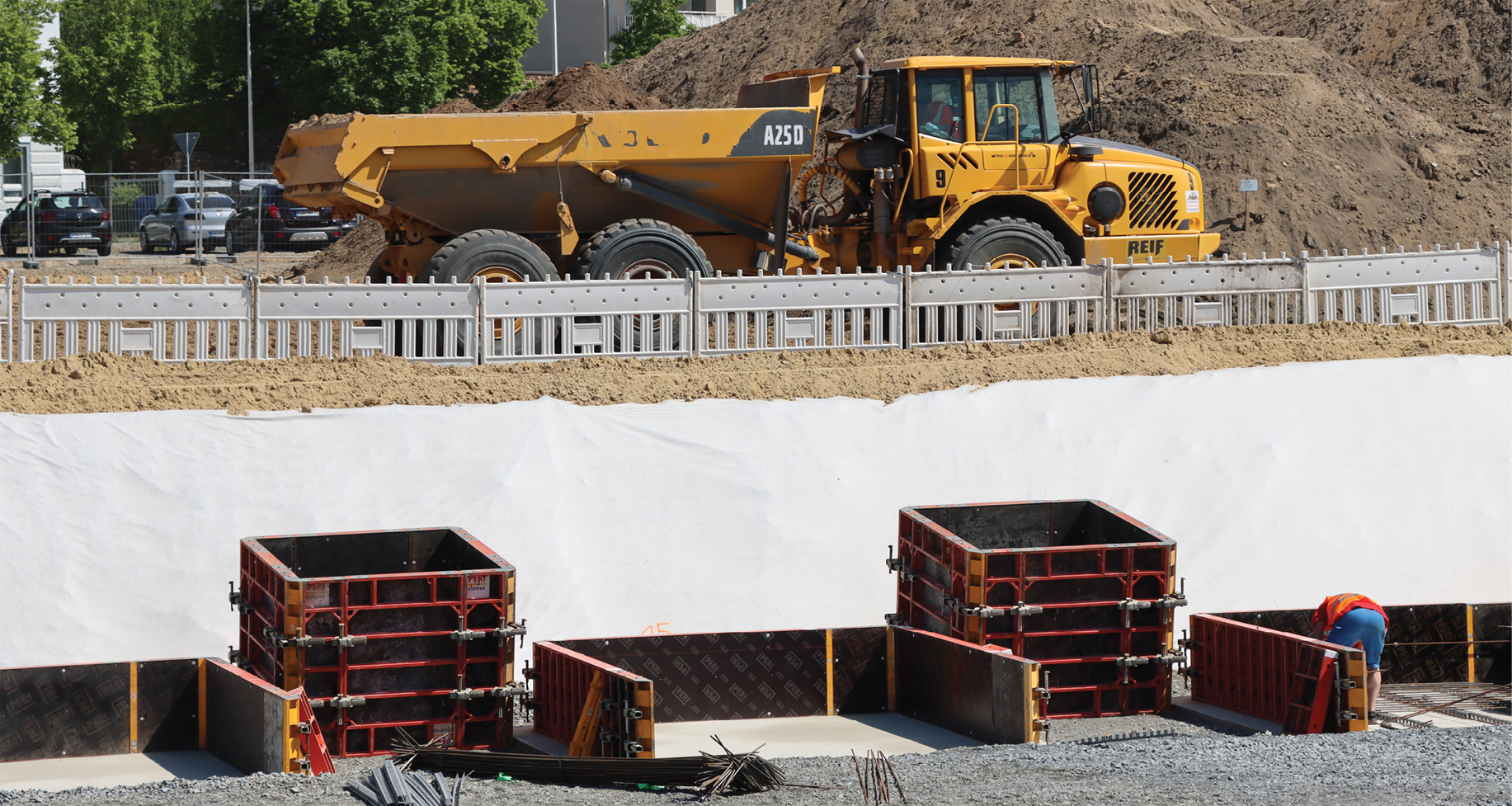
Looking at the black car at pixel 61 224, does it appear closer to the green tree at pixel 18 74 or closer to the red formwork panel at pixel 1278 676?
the green tree at pixel 18 74

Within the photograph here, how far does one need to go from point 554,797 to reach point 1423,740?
428 cm

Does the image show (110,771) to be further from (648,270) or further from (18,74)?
(18,74)

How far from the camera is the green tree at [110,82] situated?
54906mm

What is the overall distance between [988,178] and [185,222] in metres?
18.8

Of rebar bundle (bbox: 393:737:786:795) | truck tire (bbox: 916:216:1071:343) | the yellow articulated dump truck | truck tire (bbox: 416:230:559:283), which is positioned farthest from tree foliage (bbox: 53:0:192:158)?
rebar bundle (bbox: 393:737:786:795)

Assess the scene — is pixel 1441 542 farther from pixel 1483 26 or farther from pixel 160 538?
pixel 1483 26

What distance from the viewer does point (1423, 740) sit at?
801 centimetres

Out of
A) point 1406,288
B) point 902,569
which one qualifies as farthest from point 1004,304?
point 902,569

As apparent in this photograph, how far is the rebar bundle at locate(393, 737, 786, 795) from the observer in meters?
7.25

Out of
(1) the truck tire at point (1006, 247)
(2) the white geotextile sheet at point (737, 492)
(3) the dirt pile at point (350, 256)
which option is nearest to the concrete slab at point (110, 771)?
(2) the white geotextile sheet at point (737, 492)

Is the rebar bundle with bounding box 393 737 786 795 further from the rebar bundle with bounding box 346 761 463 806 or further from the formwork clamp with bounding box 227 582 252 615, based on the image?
the formwork clamp with bounding box 227 582 252 615

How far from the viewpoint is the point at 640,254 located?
15312 mm

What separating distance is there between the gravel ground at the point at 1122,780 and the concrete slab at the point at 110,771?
1.94 ft

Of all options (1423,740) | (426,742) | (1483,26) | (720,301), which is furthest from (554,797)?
(1483,26)
